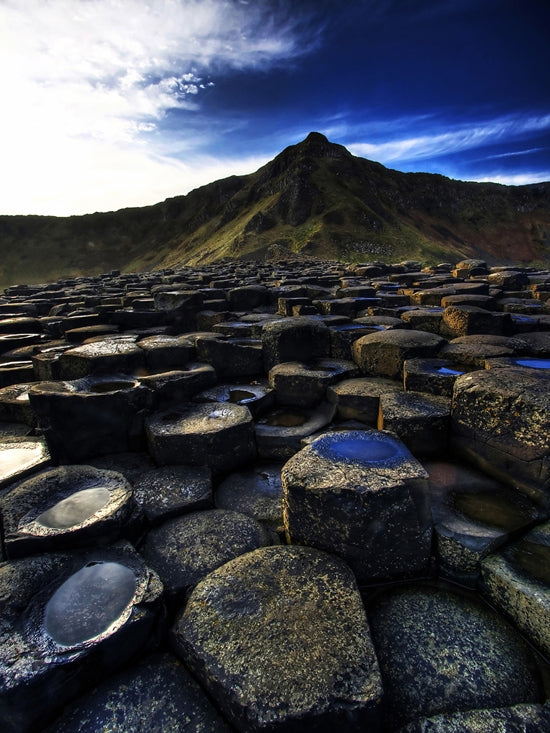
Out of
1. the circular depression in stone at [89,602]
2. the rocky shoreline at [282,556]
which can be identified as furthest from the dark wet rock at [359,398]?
the circular depression in stone at [89,602]

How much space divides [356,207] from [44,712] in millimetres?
45410

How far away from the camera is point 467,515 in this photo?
2.21 meters

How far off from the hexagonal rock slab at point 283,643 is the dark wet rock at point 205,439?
3.59 ft

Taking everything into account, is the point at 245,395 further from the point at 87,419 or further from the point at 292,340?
the point at 87,419

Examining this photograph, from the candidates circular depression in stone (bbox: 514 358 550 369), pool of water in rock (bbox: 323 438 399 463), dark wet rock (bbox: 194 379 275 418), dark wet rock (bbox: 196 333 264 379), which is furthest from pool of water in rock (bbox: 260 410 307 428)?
circular depression in stone (bbox: 514 358 550 369)

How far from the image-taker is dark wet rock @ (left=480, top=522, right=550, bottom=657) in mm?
1656

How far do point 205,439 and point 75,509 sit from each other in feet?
3.37

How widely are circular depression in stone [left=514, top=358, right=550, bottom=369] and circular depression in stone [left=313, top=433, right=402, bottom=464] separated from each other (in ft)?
6.11

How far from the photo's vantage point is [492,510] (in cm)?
225

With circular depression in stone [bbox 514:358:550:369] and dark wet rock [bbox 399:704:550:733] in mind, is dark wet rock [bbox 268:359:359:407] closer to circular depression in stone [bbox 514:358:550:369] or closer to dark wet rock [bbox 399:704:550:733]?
circular depression in stone [bbox 514:358:550:369]

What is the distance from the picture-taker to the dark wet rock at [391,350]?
3.78 meters

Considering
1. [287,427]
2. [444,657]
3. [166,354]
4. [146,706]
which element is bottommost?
[444,657]

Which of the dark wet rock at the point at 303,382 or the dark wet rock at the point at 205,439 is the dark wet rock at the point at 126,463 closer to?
the dark wet rock at the point at 205,439

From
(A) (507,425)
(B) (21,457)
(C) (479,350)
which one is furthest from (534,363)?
(B) (21,457)
